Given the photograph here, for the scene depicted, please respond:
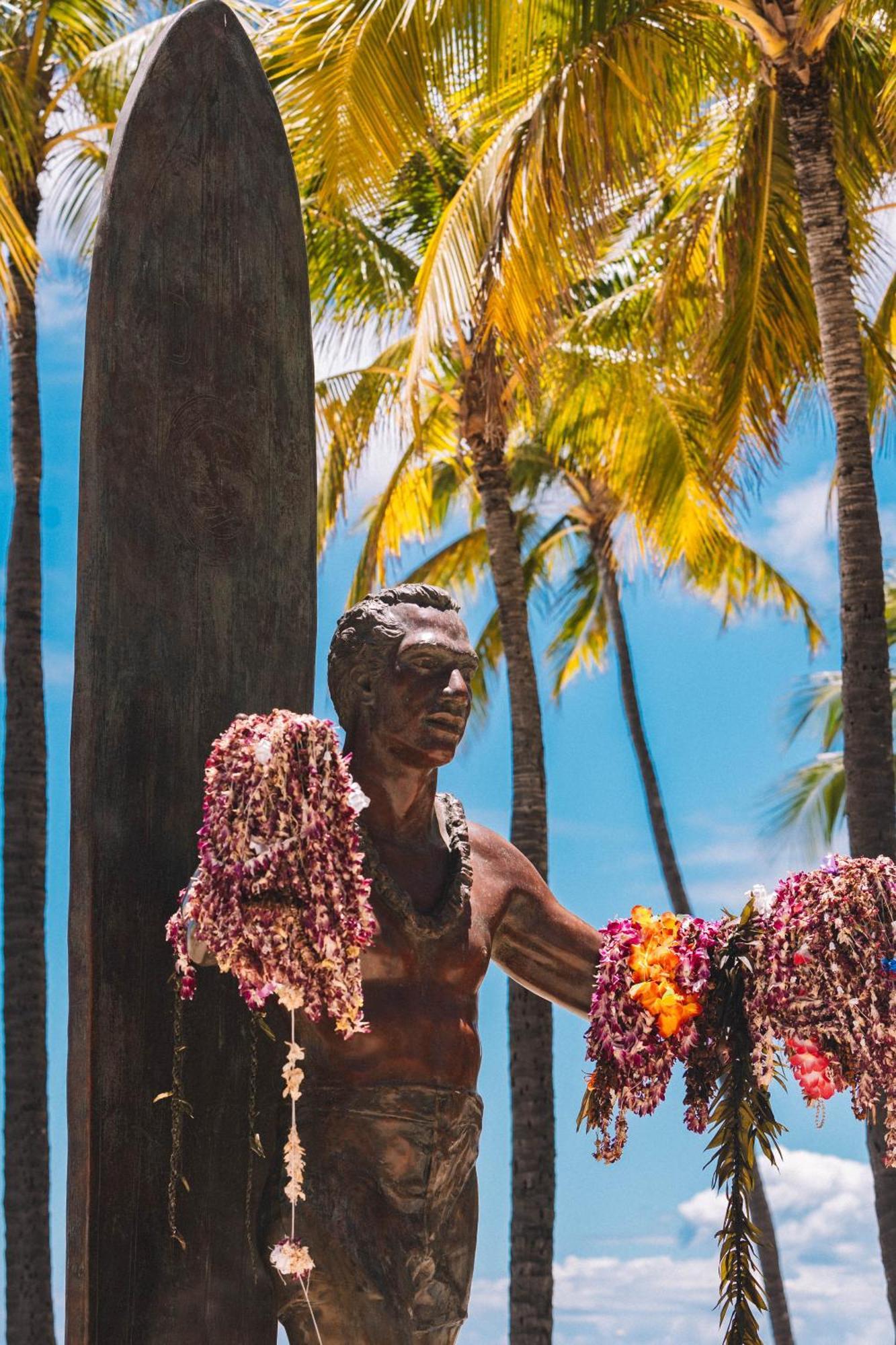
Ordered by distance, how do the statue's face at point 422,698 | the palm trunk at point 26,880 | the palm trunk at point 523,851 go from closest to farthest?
the statue's face at point 422,698, the palm trunk at point 26,880, the palm trunk at point 523,851

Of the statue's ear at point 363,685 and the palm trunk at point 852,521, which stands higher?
the palm trunk at point 852,521

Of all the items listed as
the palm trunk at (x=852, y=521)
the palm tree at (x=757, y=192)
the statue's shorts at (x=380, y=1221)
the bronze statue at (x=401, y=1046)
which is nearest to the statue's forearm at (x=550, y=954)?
the bronze statue at (x=401, y=1046)

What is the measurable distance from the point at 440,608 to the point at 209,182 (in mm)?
1294

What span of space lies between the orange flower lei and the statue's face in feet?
2.34

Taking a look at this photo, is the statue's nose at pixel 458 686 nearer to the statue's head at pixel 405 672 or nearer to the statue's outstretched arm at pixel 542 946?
the statue's head at pixel 405 672

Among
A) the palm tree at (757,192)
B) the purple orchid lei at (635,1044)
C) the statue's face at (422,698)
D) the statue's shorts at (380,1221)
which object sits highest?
the palm tree at (757,192)

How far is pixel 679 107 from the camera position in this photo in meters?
13.5

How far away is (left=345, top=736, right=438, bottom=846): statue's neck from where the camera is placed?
4.56 meters

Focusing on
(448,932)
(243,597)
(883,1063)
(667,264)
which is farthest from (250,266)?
(667,264)

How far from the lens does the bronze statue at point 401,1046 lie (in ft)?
14.1

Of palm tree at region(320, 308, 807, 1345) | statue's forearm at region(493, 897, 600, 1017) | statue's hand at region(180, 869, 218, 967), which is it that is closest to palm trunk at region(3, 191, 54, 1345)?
palm tree at region(320, 308, 807, 1345)

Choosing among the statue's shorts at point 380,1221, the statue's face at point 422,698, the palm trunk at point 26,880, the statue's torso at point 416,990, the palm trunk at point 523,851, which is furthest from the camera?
the palm trunk at point 523,851

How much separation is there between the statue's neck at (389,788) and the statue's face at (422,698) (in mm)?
36

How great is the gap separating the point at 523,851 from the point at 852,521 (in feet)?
14.2
